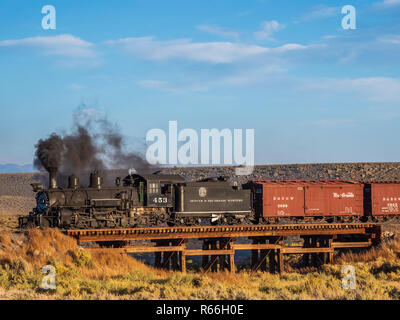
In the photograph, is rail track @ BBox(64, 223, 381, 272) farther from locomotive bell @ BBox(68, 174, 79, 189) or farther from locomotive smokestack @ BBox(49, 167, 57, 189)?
locomotive smokestack @ BBox(49, 167, 57, 189)

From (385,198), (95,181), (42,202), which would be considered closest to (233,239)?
(95,181)

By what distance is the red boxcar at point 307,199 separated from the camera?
3403 cm

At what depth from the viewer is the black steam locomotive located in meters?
27.7

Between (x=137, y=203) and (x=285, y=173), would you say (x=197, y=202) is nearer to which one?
(x=137, y=203)

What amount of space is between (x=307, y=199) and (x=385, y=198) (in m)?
6.63

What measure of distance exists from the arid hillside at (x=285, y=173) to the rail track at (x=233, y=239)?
45694 millimetres

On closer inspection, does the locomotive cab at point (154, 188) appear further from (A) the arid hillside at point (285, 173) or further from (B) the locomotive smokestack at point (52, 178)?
(A) the arid hillside at point (285, 173)

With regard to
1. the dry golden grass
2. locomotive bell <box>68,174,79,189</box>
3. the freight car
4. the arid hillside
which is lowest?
the dry golden grass

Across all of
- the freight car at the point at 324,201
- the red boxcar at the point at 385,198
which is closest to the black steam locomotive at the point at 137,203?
the freight car at the point at 324,201

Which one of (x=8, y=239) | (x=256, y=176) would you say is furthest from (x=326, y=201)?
(x=256, y=176)

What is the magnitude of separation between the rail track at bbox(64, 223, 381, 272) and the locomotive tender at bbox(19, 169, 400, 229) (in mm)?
1388

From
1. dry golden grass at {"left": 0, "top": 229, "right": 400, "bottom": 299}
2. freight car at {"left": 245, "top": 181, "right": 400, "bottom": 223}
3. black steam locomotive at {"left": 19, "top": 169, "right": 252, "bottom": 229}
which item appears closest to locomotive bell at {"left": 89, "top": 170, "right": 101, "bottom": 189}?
black steam locomotive at {"left": 19, "top": 169, "right": 252, "bottom": 229}

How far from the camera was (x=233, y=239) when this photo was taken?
31219mm
